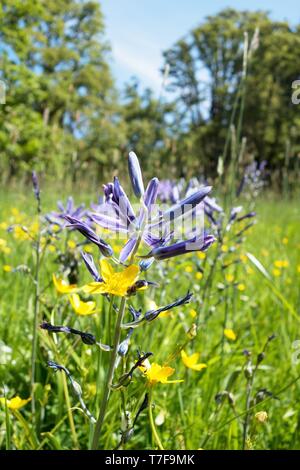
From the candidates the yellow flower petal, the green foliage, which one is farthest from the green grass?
the green foliage

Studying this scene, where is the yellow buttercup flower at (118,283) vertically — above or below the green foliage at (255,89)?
below

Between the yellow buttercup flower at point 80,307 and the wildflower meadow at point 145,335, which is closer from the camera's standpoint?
the wildflower meadow at point 145,335

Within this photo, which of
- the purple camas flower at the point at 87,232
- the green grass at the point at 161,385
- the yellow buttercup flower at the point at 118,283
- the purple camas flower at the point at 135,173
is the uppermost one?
the purple camas flower at the point at 135,173

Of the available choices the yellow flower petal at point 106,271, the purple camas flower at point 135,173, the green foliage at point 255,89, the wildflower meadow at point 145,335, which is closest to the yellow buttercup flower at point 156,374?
the wildflower meadow at point 145,335

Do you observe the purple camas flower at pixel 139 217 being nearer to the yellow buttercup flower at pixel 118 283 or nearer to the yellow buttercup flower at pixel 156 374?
the yellow buttercup flower at pixel 118 283

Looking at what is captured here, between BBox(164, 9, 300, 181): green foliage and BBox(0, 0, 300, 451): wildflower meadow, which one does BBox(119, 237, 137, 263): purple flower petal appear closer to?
BBox(0, 0, 300, 451): wildflower meadow

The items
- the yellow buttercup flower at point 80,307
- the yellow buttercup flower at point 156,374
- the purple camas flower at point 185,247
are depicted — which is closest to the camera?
the purple camas flower at point 185,247

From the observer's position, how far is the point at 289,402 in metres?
1.56

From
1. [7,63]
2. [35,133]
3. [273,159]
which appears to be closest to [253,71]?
[273,159]

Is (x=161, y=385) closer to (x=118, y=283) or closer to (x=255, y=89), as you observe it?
(x=118, y=283)

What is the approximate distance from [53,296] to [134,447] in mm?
796

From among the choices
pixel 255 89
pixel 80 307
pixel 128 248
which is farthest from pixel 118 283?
pixel 255 89

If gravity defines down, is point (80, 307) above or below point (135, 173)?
below

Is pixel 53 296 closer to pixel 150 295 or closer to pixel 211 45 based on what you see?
pixel 150 295
